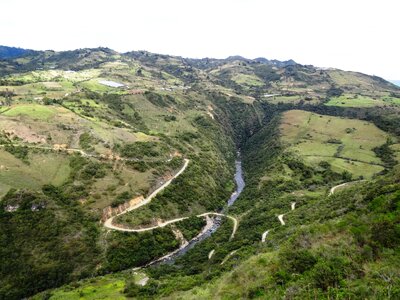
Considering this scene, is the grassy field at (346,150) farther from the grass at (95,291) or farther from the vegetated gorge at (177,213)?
the grass at (95,291)

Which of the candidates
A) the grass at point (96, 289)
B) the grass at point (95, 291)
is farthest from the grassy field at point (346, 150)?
the grass at point (95, 291)

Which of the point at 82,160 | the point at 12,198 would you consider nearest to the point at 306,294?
the point at 12,198

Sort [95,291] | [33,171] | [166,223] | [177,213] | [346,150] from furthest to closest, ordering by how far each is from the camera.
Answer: [346,150] < [177,213] < [166,223] < [33,171] < [95,291]

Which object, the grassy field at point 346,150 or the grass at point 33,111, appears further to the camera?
the grassy field at point 346,150

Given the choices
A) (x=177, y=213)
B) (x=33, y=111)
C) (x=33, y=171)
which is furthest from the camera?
(x=33, y=111)

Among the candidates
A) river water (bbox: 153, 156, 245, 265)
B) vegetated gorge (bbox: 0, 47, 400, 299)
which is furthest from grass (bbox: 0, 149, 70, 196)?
river water (bbox: 153, 156, 245, 265)

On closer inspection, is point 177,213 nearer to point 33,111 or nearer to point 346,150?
point 33,111

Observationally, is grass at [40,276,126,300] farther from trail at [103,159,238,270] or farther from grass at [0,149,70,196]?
grass at [0,149,70,196]

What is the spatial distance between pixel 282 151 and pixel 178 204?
78.2 meters

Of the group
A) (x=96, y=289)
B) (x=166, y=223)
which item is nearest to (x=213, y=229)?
(x=166, y=223)

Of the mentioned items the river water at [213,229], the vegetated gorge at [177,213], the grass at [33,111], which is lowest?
the river water at [213,229]

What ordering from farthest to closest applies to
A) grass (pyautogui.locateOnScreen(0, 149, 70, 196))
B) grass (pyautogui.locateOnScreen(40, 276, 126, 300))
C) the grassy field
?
the grassy field < grass (pyautogui.locateOnScreen(0, 149, 70, 196)) < grass (pyautogui.locateOnScreen(40, 276, 126, 300))

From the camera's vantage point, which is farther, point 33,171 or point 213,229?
point 213,229

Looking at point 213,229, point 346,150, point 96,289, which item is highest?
point 346,150
